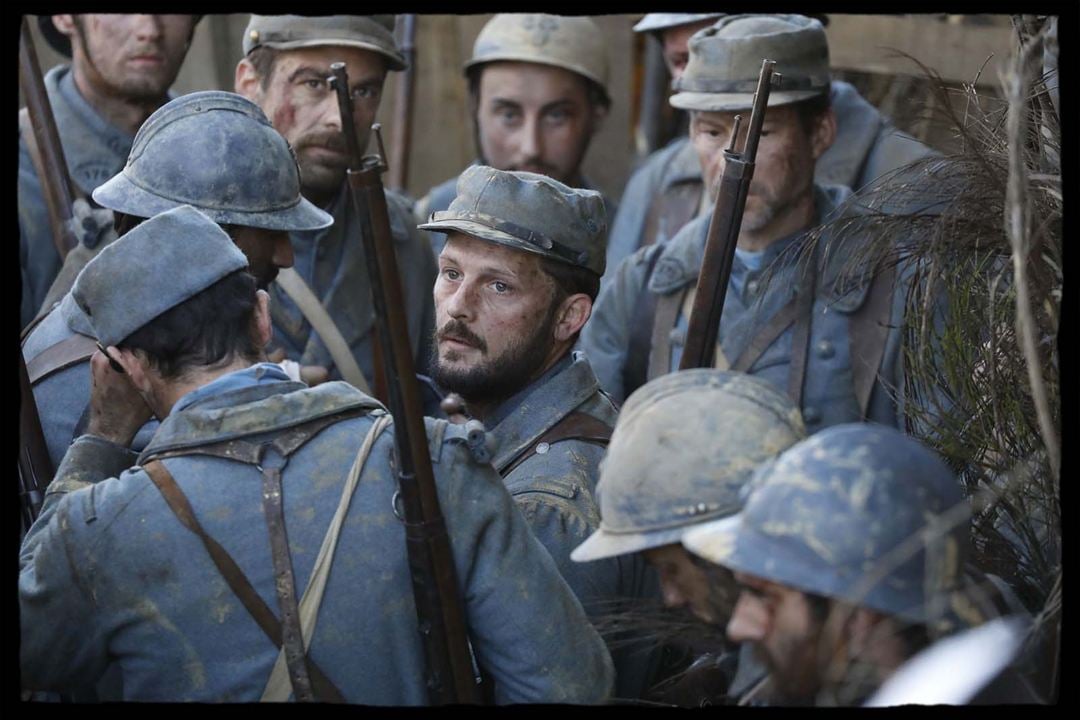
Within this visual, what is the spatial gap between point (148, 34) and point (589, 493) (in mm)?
3040

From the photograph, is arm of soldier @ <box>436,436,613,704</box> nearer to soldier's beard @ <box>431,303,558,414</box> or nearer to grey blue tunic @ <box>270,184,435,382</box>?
soldier's beard @ <box>431,303,558,414</box>

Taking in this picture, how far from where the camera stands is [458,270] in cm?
412

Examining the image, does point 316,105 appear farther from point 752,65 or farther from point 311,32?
point 752,65

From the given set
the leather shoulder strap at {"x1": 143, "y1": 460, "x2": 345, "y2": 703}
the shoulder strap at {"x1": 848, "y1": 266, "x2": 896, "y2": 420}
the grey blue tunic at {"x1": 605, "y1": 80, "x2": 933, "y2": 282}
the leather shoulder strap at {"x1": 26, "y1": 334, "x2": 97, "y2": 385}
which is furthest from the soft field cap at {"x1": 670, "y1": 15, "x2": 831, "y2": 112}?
the leather shoulder strap at {"x1": 143, "y1": 460, "x2": 345, "y2": 703}

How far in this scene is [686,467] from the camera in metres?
2.79

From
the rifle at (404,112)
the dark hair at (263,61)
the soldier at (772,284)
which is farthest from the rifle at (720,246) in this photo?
the rifle at (404,112)

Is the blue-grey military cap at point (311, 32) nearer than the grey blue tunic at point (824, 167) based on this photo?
Yes

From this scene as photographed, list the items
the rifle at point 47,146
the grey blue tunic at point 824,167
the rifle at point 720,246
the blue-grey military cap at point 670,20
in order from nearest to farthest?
the rifle at point 720,246, the rifle at point 47,146, the grey blue tunic at point 824,167, the blue-grey military cap at point 670,20

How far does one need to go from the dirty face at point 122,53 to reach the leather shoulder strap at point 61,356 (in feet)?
6.56

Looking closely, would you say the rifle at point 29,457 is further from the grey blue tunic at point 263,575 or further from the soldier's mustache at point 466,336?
the soldier's mustache at point 466,336

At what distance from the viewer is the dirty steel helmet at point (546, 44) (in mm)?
7117

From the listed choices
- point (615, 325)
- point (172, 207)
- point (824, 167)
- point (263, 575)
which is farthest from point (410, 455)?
point (824, 167)

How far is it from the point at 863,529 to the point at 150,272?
1551 mm

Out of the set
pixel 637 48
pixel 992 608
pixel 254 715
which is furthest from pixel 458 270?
pixel 637 48
